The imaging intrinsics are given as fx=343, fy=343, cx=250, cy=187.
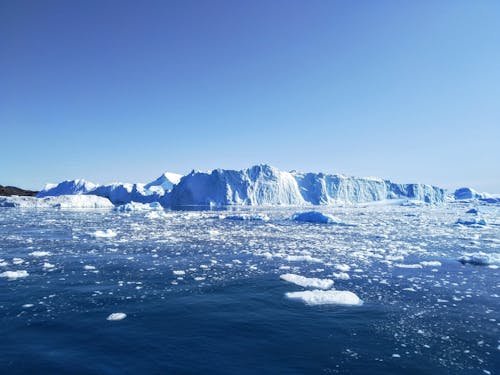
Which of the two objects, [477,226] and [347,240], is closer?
[347,240]

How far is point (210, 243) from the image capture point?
1786 centimetres

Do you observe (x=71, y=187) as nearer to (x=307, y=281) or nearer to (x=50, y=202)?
(x=50, y=202)

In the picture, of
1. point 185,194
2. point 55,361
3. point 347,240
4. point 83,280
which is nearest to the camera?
point 55,361

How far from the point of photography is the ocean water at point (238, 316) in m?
5.38

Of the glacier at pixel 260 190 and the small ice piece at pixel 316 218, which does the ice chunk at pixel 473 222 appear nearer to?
the small ice piece at pixel 316 218

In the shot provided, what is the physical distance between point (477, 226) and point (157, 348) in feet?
101

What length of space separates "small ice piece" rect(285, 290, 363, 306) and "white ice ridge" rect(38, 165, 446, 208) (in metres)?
66.3

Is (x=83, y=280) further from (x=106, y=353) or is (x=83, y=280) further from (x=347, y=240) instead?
(x=347, y=240)

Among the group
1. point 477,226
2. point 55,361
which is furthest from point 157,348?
point 477,226

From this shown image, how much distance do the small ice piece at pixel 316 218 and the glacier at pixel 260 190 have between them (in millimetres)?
37237

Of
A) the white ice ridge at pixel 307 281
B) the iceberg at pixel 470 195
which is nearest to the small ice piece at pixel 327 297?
the white ice ridge at pixel 307 281

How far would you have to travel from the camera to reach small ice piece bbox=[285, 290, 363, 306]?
8.20 metres

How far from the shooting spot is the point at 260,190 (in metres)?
79.1

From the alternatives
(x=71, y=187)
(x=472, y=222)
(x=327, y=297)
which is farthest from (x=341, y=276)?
(x=71, y=187)
